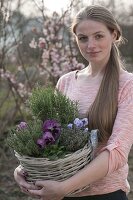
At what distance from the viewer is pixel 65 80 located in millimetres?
2438

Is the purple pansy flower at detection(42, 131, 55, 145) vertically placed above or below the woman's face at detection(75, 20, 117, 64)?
below

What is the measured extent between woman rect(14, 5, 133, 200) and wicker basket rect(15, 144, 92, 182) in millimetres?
29

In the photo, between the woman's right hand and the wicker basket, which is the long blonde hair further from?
the woman's right hand

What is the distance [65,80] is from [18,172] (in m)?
0.65

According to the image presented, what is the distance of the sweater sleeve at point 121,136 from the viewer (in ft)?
6.36

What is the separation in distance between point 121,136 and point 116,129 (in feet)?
0.13

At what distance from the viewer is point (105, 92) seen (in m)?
2.09

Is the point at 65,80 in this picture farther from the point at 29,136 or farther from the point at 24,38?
the point at 24,38

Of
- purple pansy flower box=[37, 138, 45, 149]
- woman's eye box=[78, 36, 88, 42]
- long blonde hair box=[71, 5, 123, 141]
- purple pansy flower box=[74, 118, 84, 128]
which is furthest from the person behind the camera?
woman's eye box=[78, 36, 88, 42]

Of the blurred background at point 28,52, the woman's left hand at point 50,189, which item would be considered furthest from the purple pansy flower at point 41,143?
the blurred background at point 28,52

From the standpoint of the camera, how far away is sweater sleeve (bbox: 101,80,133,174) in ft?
6.36

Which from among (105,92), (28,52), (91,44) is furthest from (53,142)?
(28,52)

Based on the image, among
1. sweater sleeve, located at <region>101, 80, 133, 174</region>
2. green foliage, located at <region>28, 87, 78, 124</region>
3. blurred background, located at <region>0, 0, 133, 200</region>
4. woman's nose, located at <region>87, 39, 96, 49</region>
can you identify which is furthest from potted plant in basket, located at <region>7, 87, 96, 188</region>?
blurred background, located at <region>0, 0, 133, 200</region>

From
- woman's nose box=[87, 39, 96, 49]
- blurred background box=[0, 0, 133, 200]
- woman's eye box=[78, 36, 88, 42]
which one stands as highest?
woman's eye box=[78, 36, 88, 42]
